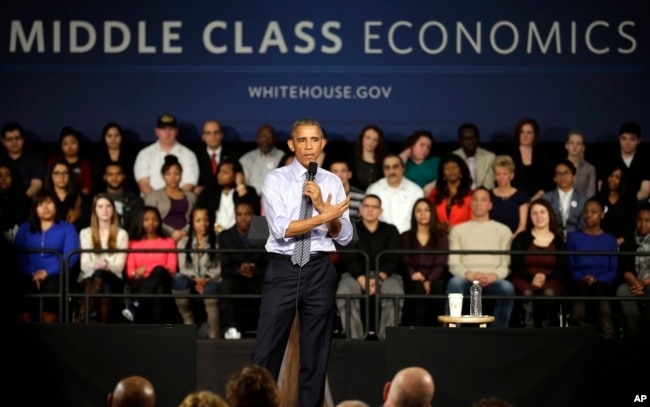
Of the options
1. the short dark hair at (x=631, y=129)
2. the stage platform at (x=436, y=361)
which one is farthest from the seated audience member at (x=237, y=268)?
the short dark hair at (x=631, y=129)

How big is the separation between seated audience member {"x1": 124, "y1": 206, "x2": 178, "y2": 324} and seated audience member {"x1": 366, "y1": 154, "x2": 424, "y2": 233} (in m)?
1.76

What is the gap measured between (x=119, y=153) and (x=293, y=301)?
4.97m

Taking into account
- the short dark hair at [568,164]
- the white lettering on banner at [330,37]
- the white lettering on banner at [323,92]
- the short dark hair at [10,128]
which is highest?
the white lettering on banner at [330,37]

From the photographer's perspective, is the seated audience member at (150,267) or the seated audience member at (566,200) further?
the seated audience member at (566,200)

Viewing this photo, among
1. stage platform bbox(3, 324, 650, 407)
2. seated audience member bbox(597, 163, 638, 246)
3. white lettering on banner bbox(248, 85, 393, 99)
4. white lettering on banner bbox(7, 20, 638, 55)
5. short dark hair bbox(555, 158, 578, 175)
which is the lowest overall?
stage platform bbox(3, 324, 650, 407)

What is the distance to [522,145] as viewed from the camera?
35.2ft

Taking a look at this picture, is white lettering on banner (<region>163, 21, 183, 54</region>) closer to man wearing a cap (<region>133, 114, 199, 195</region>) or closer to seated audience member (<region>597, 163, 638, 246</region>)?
man wearing a cap (<region>133, 114, 199, 195</region>)

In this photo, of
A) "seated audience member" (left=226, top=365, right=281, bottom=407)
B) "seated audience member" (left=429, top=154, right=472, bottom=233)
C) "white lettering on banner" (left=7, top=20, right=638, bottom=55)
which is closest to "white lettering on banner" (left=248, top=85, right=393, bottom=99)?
"white lettering on banner" (left=7, top=20, right=638, bottom=55)

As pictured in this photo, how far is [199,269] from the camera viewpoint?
32.6 ft

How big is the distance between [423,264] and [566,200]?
146 centimetres

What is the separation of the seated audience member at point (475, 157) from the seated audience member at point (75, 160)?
3266 mm

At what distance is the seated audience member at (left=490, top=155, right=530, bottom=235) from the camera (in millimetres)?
10055

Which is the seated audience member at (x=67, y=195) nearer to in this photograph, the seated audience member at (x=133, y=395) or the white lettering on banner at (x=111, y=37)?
the white lettering on banner at (x=111, y=37)

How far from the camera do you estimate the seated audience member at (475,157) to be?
1057 centimetres
